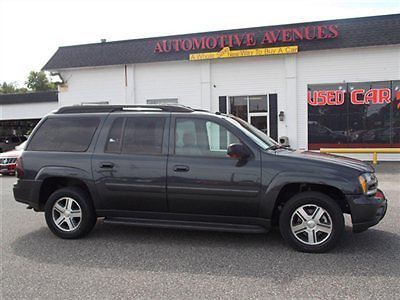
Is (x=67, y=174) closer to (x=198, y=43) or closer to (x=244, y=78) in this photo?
(x=244, y=78)

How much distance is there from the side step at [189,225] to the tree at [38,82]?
8127 centimetres

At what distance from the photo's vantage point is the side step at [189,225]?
4898 millimetres

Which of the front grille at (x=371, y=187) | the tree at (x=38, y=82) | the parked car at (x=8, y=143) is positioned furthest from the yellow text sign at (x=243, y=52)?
the tree at (x=38, y=82)

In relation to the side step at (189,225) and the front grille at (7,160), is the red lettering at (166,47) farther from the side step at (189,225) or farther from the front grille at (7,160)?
the side step at (189,225)

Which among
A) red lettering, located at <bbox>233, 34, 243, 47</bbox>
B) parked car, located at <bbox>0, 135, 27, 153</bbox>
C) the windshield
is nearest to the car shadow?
the windshield

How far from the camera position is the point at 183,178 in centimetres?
505

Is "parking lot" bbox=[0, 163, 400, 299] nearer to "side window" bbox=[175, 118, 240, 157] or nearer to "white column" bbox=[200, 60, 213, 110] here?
"side window" bbox=[175, 118, 240, 157]

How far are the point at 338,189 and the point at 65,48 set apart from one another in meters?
18.6

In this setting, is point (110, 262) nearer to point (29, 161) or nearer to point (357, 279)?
point (29, 161)

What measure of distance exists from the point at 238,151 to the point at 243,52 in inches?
506

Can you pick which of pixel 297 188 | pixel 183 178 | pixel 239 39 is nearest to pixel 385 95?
pixel 239 39

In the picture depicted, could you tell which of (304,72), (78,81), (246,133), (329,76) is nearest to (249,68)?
(304,72)

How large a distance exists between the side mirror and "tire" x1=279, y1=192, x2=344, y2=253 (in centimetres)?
81

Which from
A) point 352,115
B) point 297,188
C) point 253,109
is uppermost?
point 253,109
